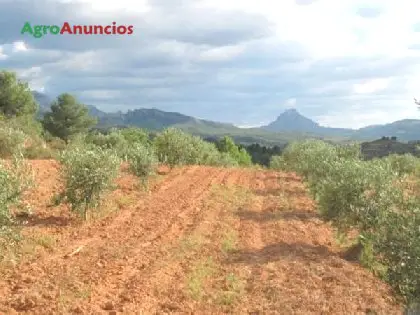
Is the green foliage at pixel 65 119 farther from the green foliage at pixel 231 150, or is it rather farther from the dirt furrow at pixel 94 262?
the dirt furrow at pixel 94 262

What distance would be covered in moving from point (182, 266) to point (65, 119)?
205 feet

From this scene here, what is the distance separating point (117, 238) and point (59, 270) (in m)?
4.13

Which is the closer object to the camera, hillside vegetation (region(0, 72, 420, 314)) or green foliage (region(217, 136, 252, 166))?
hillside vegetation (region(0, 72, 420, 314))

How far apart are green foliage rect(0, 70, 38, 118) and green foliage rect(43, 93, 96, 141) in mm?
6696

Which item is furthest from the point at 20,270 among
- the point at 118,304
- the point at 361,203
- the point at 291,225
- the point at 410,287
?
the point at 291,225

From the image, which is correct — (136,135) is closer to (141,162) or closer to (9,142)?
(9,142)

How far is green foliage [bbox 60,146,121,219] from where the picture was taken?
17.8 metres

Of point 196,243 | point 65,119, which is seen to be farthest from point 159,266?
point 65,119

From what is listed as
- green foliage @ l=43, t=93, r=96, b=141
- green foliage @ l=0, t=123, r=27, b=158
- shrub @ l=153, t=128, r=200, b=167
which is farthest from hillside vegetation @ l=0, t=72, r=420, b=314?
green foliage @ l=43, t=93, r=96, b=141

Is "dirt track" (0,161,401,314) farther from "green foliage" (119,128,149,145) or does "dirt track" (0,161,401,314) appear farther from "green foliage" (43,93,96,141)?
"green foliage" (43,93,96,141)

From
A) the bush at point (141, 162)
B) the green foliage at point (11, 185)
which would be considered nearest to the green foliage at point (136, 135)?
the bush at point (141, 162)

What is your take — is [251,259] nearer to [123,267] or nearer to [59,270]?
A: [123,267]

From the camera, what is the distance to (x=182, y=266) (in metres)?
14.0

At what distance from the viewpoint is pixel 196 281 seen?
41.9 ft
